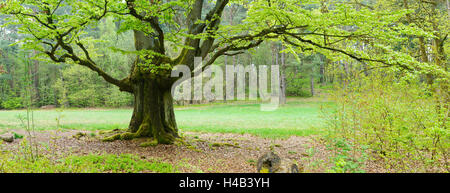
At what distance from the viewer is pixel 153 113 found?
289 inches

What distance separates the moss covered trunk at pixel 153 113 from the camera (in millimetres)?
7285

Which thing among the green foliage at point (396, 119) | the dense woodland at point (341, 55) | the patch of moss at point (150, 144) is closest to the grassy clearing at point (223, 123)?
the green foliage at point (396, 119)

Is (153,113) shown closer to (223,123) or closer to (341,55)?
(341,55)

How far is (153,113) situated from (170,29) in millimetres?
2586

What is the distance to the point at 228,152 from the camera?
6918 millimetres

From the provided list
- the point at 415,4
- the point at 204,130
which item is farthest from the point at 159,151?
the point at 415,4

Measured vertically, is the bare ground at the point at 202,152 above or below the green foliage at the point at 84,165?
below

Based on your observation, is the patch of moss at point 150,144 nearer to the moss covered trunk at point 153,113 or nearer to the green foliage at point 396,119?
the moss covered trunk at point 153,113

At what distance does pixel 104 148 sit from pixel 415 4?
1179cm

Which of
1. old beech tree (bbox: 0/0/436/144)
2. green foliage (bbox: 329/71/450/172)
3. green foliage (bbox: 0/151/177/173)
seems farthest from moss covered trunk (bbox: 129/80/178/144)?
green foliage (bbox: 329/71/450/172)

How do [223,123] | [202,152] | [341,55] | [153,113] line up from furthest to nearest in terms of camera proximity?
[223,123]
[153,113]
[341,55]
[202,152]

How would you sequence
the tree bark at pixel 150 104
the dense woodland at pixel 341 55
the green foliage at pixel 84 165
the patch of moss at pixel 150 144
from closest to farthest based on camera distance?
the green foliage at pixel 84 165, the dense woodland at pixel 341 55, the patch of moss at pixel 150 144, the tree bark at pixel 150 104

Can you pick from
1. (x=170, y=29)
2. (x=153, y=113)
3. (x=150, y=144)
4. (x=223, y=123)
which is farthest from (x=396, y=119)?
(x=223, y=123)
